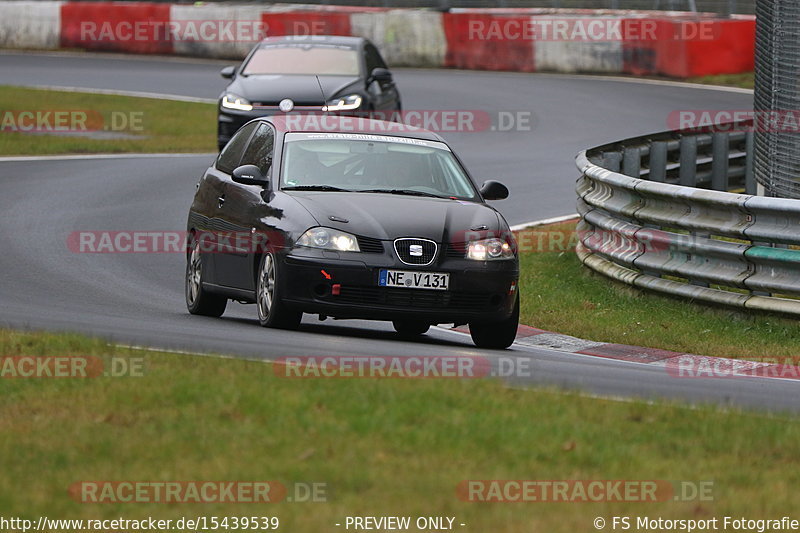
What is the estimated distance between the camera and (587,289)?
14.5 m

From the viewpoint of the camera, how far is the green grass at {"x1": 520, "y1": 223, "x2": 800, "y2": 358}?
39.3 feet

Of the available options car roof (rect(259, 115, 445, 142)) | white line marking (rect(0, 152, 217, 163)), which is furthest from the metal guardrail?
white line marking (rect(0, 152, 217, 163))

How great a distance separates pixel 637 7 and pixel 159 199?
1798cm

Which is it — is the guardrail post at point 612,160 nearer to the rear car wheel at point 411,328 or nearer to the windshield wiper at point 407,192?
the rear car wheel at point 411,328

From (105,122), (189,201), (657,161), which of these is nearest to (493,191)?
(657,161)

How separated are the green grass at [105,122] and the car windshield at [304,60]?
2772 mm

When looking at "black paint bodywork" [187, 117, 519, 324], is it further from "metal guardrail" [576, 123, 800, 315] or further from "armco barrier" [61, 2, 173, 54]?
"armco barrier" [61, 2, 173, 54]

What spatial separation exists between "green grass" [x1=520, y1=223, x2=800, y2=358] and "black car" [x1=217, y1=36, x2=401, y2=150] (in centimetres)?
676

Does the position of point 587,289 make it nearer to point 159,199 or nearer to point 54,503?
point 159,199

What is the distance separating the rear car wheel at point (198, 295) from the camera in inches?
479

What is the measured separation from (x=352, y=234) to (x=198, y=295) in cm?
215

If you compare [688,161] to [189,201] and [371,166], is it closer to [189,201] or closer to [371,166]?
[189,201]

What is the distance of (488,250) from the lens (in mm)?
10805

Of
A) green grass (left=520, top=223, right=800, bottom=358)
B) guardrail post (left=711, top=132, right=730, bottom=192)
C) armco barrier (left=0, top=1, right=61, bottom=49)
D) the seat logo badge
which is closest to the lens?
green grass (left=520, top=223, right=800, bottom=358)
